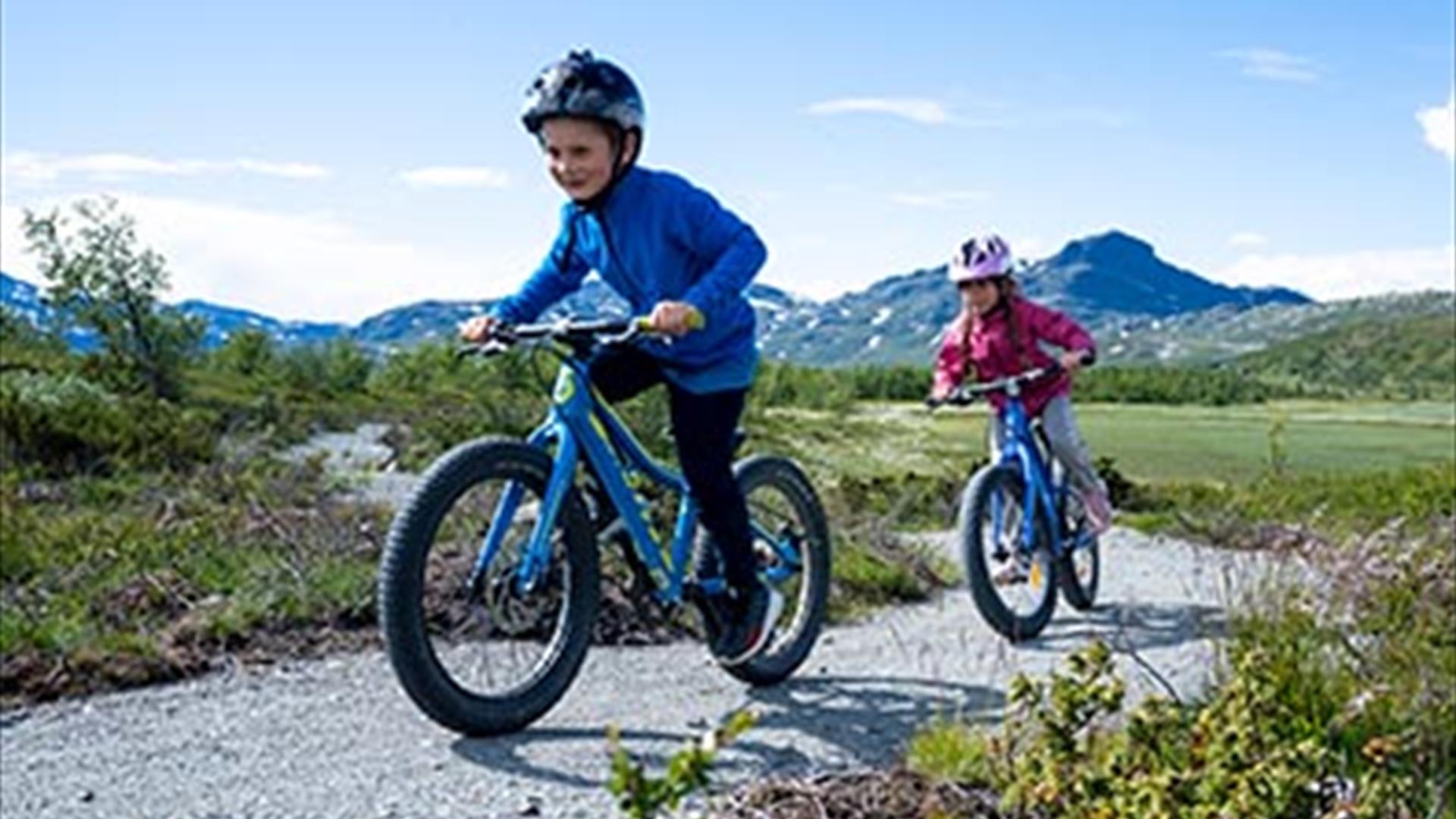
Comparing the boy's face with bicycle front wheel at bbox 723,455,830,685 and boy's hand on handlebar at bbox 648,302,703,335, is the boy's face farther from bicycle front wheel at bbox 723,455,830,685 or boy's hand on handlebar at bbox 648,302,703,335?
bicycle front wheel at bbox 723,455,830,685

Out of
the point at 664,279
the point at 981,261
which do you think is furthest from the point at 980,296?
the point at 664,279

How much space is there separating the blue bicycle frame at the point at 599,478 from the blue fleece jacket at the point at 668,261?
0.32 meters

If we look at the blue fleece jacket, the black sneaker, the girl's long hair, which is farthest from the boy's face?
the girl's long hair

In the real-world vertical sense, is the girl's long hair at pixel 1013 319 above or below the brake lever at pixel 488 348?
above

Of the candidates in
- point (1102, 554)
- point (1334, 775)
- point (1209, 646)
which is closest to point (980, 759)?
point (1334, 775)

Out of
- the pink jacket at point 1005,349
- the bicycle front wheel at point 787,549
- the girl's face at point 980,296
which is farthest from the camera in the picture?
the pink jacket at point 1005,349

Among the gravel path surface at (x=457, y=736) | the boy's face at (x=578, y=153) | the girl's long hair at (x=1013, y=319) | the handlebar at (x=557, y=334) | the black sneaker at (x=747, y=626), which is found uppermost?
the boy's face at (x=578, y=153)

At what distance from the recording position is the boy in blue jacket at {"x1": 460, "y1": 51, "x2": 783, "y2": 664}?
5.61m

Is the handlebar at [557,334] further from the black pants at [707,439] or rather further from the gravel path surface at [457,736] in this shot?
the gravel path surface at [457,736]

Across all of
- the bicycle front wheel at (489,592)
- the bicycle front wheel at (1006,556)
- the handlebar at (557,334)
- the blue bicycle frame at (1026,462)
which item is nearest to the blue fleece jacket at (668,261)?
the handlebar at (557,334)

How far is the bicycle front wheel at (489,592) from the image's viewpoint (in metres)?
5.30

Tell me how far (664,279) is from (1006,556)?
361 cm

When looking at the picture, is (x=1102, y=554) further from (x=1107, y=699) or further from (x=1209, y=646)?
(x=1107, y=699)

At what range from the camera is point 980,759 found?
4781mm
